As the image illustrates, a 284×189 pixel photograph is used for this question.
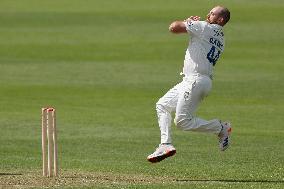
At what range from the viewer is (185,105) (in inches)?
514

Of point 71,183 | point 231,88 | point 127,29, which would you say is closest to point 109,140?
point 71,183

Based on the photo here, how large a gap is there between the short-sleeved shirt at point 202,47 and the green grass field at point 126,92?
57.8 inches

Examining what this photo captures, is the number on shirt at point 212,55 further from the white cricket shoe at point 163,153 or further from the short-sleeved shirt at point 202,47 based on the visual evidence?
the white cricket shoe at point 163,153

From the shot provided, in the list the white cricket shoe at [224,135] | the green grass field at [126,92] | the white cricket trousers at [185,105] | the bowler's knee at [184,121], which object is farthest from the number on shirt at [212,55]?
the green grass field at [126,92]

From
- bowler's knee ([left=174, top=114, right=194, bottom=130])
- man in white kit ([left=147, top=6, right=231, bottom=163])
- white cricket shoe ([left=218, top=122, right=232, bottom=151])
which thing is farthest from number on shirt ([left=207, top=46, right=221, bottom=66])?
white cricket shoe ([left=218, top=122, right=232, bottom=151])

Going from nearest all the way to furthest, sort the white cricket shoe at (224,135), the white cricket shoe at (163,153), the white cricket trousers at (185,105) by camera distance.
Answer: the white cricket shoe at (163,153)
the white cricket trousers at (185,105)
the white cricket shoe at (224,135)

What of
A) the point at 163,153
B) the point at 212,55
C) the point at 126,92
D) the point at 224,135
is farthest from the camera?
the point at 126,92

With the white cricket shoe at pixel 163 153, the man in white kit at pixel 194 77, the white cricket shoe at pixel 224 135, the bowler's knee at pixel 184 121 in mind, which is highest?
the man in white kit at pixel 194 77

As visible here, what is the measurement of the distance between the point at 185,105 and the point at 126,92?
1594cm

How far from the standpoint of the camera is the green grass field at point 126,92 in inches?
549

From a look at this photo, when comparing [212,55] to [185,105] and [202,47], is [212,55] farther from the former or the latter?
[185,105]

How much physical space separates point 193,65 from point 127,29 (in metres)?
31.7

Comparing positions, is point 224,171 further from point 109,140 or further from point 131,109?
point 131,109

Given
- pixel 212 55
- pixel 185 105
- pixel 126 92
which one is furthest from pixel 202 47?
pixel 126 92
